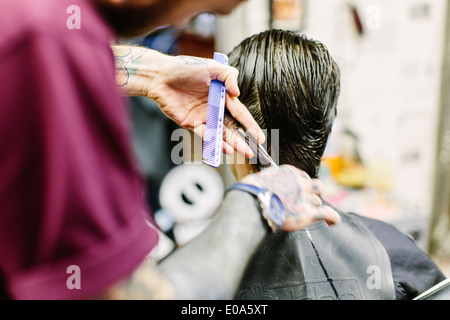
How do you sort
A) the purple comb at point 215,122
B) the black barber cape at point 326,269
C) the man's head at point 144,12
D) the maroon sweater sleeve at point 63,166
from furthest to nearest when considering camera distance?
the black barber cape at point 326,269, the purple comb at point 215,122, the man's head at point 144,12, the maroon sweater sleeve at point 63,166

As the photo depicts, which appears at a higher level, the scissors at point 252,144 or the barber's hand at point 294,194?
the scissors at point 252,144

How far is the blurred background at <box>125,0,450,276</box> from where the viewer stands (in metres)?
2.02

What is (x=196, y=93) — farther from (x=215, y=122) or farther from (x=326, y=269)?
(x=326, y=269)

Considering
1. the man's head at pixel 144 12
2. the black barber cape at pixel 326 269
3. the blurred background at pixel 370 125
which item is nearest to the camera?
the man's head at pixel 144 12

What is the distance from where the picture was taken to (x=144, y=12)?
1.92ft

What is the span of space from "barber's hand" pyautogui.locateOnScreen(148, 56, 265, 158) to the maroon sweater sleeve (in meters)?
0.42

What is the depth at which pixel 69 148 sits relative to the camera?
18.1 inches

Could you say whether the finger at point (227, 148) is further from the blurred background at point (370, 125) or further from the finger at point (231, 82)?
the blurred background at point (370, 125)

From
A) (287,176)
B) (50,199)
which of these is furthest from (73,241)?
(287,176)

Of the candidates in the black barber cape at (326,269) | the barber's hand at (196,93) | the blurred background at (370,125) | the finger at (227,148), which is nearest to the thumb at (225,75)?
the barber's hand at (196,93)

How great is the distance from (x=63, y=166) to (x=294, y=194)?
18.6 inches

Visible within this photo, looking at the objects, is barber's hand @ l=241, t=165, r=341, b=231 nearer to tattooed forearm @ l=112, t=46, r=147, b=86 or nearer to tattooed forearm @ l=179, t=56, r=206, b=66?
tattooed forearm @ l=179, t=56, r=206, b=66

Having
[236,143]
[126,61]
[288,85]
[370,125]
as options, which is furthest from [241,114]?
[370,125]

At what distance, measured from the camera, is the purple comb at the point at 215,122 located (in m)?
0.89
